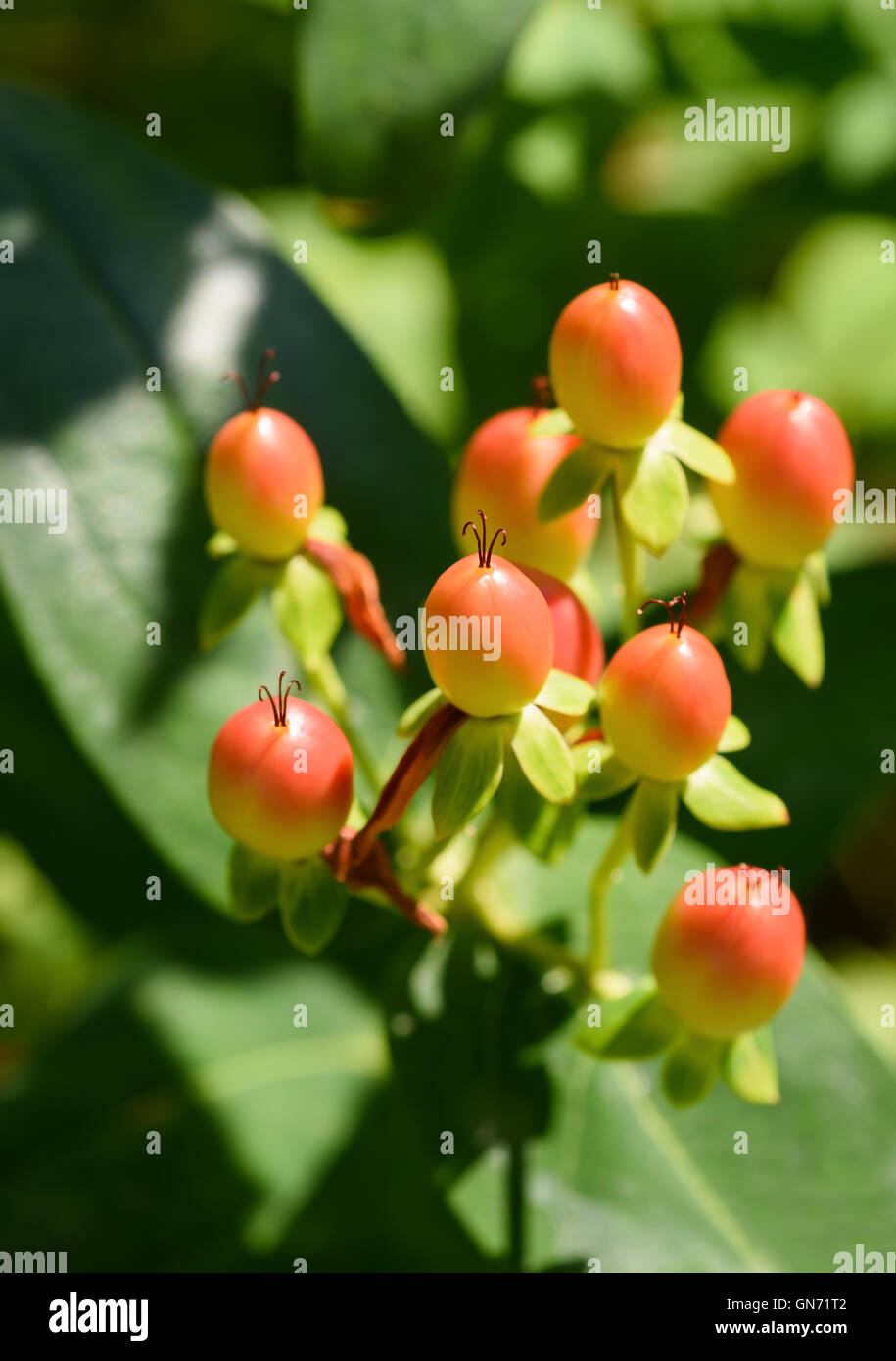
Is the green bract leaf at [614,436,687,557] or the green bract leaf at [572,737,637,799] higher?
the green bract leaf at [614,436,687,557]

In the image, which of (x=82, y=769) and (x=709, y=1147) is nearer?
(x=709, y=1147)

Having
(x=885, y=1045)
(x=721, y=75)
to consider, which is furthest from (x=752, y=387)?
(x=885, y=1045)

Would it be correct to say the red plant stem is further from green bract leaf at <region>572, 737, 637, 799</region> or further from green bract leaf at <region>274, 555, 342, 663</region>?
green bract leaf at <region>274, 555, 342, 663</region>

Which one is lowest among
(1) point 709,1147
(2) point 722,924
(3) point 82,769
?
(1) point 709,1147

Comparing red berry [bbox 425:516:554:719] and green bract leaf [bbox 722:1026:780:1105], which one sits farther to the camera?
green bract leaf [bbox 722:1026:780:1105]

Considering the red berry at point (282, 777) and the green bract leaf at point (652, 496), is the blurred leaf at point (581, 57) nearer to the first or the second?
the green bract leaf at point (652, 496)

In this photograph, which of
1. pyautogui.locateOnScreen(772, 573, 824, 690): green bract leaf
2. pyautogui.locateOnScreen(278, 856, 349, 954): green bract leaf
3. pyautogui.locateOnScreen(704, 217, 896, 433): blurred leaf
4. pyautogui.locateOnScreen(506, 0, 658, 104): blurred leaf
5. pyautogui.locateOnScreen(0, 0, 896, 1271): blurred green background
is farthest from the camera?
pyautogui.locateOnScreen(704, 217, 896, 433): blurred leaf

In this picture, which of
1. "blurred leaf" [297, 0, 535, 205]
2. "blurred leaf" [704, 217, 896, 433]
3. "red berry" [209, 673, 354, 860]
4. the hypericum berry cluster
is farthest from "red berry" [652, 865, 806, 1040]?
"blurred leaf" [704, 217, 896, 433]

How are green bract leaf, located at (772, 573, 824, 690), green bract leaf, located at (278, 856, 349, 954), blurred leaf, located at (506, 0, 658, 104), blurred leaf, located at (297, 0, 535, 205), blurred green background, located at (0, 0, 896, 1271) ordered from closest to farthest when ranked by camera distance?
green bract leaf, located at (278, 856, 349, 954) < green bract leaf, located at (772, 573, 824, 690) < blurred green background, located at (0, 0, 896, 1271) < blurred leaf, located at (297, 0, 535, 205) < blurred leaf, located at (506, 0, 658, 104)
